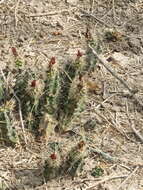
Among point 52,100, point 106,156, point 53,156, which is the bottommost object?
point 106,156

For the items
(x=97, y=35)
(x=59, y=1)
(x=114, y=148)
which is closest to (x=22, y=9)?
(x=59, y=1)

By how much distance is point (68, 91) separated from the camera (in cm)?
292

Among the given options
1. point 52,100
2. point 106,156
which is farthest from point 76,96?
point 106,156

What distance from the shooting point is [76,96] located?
111 inches

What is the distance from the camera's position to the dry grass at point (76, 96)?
274 cm

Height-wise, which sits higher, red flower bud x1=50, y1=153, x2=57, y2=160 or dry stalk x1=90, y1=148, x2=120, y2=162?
red flower bud x1=50, y1=153, x2=57, y2=160

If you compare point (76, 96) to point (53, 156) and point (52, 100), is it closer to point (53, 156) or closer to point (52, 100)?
point (52, 100)

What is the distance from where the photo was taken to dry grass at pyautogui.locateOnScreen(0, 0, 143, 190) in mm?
2744

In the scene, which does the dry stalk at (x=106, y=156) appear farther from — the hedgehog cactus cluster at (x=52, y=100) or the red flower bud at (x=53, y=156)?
the red flower bud at (x=53, y=156)

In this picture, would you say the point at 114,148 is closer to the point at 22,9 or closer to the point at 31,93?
the point at 31,93

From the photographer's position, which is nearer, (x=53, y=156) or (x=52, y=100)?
(x=53, y=156)

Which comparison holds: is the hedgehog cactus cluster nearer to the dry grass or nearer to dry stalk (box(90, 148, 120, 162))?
the dry grass

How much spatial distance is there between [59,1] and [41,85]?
138cm

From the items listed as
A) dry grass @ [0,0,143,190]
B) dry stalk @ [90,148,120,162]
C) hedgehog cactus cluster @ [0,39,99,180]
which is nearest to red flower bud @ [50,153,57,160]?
dry grass @ [0,0,143,190]
